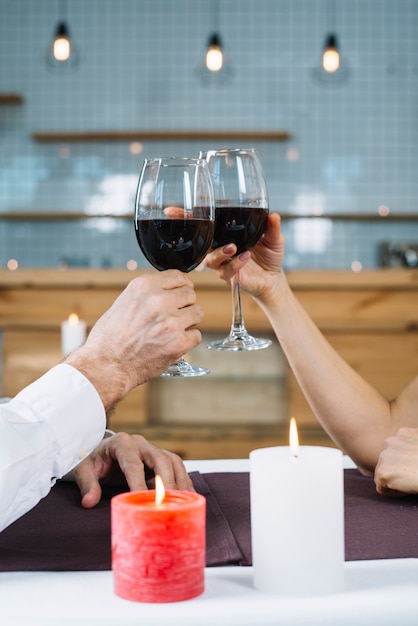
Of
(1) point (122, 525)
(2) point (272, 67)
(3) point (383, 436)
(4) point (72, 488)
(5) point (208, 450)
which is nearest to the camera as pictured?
(1) point (122, 525)

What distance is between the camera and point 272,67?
5.30 metres

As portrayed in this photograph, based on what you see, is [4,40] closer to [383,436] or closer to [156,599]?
[383,436]

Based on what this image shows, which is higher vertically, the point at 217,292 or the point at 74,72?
the point at 74,72

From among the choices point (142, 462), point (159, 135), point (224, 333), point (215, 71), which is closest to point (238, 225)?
point (142, 462)

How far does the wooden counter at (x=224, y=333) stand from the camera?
9.82 ft

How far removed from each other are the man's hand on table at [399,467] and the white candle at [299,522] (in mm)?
308

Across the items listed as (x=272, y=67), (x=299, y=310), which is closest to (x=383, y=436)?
(x=299, y=310)

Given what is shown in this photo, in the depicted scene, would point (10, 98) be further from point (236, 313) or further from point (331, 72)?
point (236, 313)

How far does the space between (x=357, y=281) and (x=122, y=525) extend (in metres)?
2.63

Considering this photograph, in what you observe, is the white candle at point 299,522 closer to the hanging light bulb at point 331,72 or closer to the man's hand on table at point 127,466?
the man's hand on table at point 127,466

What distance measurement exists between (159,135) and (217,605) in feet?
15.8

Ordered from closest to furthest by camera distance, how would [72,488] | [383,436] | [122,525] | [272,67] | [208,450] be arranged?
[122,525]
[72,488]
[383,436]
[208,450]
[272,67]

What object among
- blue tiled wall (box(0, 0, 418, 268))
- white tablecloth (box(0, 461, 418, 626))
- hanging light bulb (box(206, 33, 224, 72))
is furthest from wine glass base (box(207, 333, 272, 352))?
blue tiled wall (box(0, 0, 418, 268))

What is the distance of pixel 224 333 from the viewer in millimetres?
3115
